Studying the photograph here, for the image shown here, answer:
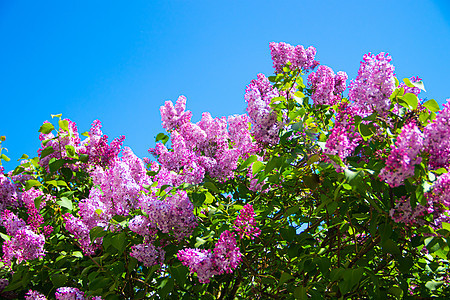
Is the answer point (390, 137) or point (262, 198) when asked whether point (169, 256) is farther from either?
point (390, 137)

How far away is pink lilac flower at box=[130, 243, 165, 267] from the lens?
10.3ft

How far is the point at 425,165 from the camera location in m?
2.27

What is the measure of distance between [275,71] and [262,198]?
151 cm

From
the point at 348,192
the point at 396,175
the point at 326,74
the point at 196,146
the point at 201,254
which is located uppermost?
the point at 326,74

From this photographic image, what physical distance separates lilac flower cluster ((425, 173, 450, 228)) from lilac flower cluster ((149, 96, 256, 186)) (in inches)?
60.4

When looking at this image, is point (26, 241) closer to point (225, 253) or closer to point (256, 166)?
point (225, 253)

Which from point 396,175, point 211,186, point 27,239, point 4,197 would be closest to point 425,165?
point 396,175

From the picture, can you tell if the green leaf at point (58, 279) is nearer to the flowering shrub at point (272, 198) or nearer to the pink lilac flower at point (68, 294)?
the flowering shrub at point (272, 198)

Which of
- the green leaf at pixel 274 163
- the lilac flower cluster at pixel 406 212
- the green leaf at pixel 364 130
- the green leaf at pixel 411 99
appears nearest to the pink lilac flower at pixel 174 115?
the green leaf at pixel 274 163

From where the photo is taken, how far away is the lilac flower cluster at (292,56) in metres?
4.33

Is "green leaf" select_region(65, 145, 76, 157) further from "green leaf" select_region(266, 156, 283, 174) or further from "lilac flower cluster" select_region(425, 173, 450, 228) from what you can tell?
"lilac flower cluster" select_region(425, 173, 450, 228)

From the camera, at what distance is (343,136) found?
96.8 inches

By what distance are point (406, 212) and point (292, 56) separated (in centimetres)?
244

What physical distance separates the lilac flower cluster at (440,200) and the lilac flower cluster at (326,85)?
176 centimetres
